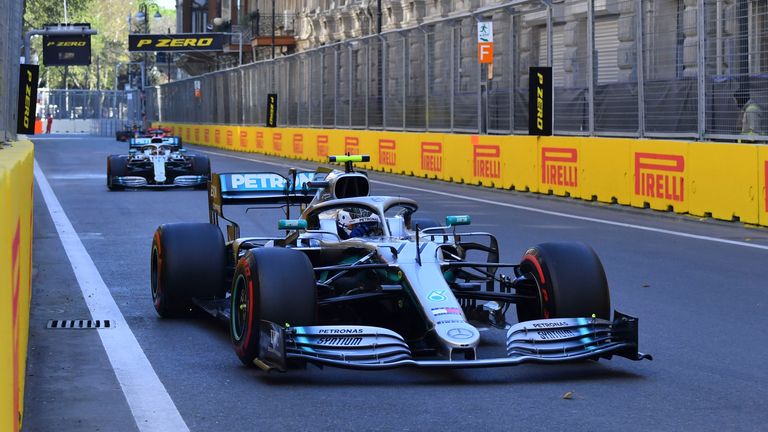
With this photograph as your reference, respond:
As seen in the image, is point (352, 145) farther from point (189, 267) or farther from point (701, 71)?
point (189, 267)

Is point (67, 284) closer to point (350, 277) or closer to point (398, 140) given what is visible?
point (350, 277)

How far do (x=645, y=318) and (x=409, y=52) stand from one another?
21.8 m

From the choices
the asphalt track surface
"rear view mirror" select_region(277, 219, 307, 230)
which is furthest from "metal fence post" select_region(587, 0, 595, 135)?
"rear view mirror" select_region(277, 219, 307, 230)

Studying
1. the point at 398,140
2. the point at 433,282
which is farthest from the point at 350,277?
the point at 398,140

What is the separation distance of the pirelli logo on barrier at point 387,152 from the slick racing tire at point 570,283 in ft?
75.9

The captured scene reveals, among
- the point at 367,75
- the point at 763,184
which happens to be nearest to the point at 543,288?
the point at 763,184

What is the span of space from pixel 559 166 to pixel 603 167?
5.47 feet

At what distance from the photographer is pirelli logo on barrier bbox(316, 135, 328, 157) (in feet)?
125

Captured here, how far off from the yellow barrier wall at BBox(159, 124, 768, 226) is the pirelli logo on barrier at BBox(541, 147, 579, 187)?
1 cm

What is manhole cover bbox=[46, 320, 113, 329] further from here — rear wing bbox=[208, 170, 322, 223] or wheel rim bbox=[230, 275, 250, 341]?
rear wing bbox=[208, 170, 322, 223]

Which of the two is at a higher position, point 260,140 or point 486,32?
point 486,32

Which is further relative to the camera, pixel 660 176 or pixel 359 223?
pixel 660 176

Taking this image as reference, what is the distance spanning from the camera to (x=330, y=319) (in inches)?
314

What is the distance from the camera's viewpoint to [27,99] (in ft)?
93.6
